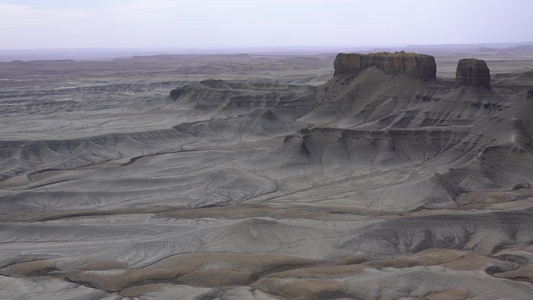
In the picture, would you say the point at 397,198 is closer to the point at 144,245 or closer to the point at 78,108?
the point at 144,245

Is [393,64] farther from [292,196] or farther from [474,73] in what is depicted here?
[292,196]

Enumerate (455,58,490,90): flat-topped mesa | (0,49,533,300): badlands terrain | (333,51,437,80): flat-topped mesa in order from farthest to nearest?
(333,51,437,80): flat-topped mesa < (455,58,490,90): flat-topped mesa < (0,49,533,300): badlands terrain

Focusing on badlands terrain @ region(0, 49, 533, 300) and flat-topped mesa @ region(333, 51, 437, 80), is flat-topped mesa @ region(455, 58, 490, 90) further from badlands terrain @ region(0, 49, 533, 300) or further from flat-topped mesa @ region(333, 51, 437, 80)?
flat-topped mesa @ region(333, 51, 437, 80)

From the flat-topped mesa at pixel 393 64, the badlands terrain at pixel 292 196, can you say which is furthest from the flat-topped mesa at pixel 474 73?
the flat-topped mesa at pixel 393 64

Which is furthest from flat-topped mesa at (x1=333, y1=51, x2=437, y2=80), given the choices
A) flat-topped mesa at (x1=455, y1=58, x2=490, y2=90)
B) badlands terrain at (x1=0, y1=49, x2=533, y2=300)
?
flat-topped mesa at (x1=455, y1=58, x2=490, y2=90)

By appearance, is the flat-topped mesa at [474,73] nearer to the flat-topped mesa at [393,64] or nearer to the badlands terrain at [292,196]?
the badlands terrain at [292,196]
